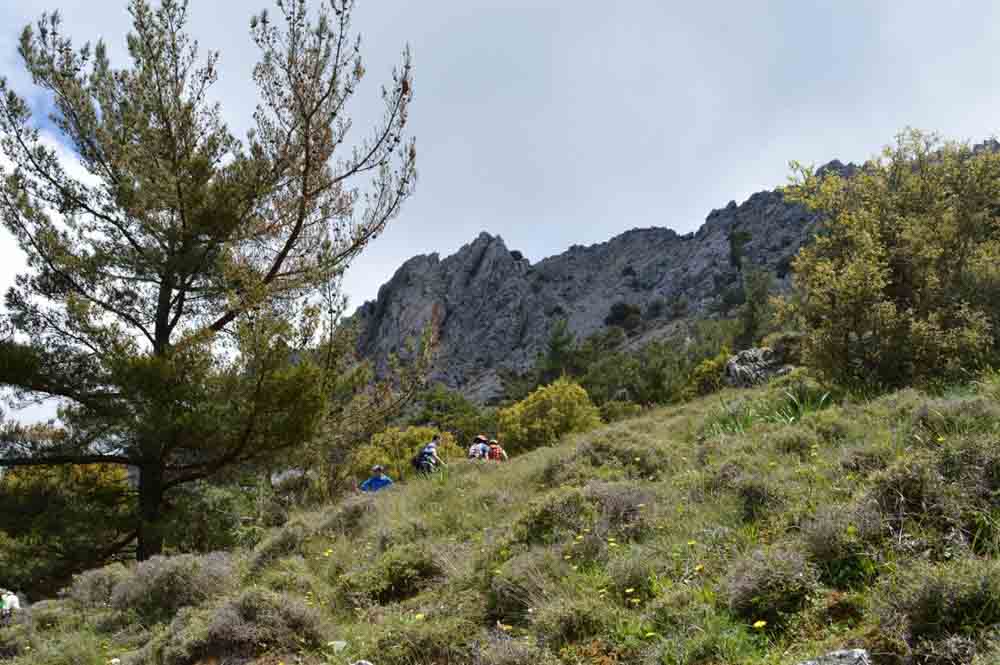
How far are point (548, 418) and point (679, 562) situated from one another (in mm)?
22685

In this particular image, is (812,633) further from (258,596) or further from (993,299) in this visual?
(993,299)

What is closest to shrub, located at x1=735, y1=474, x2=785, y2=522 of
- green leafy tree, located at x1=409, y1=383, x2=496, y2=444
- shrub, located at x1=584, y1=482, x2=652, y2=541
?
shrub, located at x1=584, y1=482, x2=652, y2=541

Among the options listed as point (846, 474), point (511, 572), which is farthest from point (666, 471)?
point (511, 572)

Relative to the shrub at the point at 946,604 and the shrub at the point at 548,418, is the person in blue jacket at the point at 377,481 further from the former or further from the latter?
the shrub at the point at 548,418

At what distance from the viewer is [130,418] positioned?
909 centimetres

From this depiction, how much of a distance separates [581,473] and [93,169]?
940 cm

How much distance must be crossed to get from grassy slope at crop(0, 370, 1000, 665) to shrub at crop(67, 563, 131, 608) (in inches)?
6.9

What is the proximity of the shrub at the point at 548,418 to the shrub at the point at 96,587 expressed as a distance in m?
19.3

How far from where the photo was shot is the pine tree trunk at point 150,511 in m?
9.59

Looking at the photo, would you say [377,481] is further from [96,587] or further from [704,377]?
[704,377]

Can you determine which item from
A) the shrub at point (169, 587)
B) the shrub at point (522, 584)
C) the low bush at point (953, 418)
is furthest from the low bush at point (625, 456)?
the shrub at point (169, 587)

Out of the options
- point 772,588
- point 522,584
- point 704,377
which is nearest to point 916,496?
point 772,588

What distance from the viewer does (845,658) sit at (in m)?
2.30

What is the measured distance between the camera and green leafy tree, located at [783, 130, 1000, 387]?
25.0 ft
